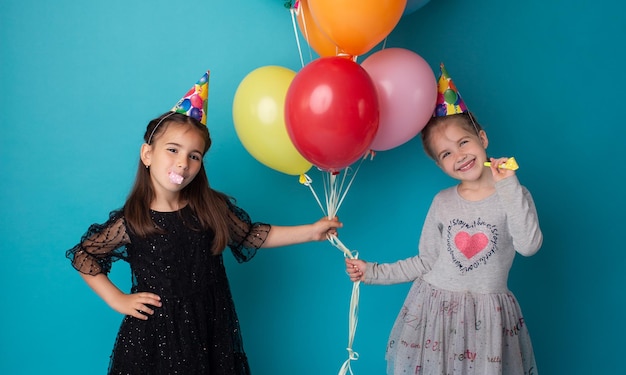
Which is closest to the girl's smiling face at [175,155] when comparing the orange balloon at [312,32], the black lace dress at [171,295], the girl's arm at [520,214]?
the black lace dress at [171,295]

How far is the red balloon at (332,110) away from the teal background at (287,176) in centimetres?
63

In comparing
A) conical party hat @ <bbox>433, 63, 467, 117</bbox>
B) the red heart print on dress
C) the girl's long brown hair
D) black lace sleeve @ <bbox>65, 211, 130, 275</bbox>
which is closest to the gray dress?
the red heart print on dress

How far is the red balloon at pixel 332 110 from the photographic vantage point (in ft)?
4.57

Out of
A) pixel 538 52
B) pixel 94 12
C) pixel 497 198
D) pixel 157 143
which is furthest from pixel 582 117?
pixel 94 12

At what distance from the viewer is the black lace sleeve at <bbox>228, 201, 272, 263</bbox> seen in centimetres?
185

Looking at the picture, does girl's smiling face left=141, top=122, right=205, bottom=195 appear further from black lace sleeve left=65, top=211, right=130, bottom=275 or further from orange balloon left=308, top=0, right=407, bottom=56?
orange balloon left=308, top=0, right=407, bottom=56

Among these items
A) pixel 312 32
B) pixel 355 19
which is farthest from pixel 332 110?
pixel 312 32

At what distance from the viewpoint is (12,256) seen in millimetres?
2027

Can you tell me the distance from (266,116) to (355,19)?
0.36 meters

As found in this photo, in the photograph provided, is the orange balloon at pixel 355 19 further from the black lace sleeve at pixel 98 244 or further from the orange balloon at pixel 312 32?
the black lace sleeve at pixel 98 244

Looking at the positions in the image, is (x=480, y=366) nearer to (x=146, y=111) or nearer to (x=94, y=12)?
(x=146, y=111)

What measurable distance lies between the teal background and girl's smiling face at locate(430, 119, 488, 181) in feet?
1.35

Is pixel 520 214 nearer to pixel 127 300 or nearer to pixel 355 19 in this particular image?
pixel 355 19

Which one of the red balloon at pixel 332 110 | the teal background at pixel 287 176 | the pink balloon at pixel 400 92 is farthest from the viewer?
the teal background at pixel 287 176
